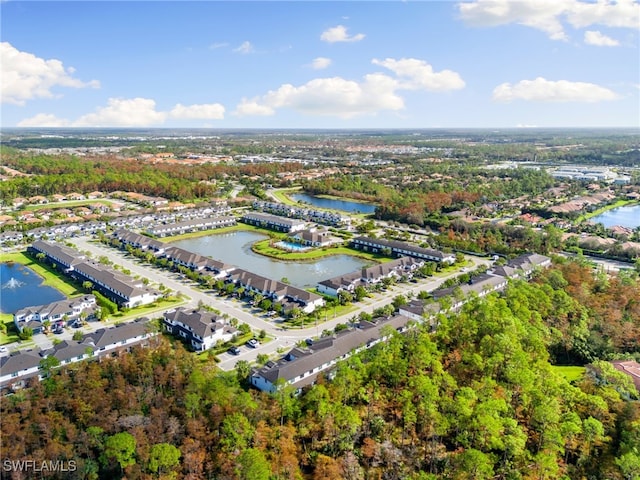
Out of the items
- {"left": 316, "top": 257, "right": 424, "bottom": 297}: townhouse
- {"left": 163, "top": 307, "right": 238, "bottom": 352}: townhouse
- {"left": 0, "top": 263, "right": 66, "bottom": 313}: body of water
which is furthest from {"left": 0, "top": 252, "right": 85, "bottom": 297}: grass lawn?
{"left": 316, "top": 257, "right": 424, "bottom": 297}: townhouse

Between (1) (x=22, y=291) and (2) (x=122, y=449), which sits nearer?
(2) (x=122, y=449)

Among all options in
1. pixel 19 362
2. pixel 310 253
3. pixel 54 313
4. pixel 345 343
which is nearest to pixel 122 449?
pixel 19 362

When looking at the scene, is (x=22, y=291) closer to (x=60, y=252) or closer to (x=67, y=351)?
(x=60, y=252)

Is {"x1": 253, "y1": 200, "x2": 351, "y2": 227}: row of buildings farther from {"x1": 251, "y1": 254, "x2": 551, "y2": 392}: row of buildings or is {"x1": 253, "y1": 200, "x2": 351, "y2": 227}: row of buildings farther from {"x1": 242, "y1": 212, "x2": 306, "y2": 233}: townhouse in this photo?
{"x1": 251, "y1": 254, "x2": 551, "y2": 392}: row of buildings

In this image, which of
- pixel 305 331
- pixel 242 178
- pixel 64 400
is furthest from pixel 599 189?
pixel 64 400

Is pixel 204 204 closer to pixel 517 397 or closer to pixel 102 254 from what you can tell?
pixel 102 254

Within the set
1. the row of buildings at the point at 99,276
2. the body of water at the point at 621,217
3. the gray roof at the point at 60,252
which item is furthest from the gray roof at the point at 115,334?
the body of water at the point at 621,217
